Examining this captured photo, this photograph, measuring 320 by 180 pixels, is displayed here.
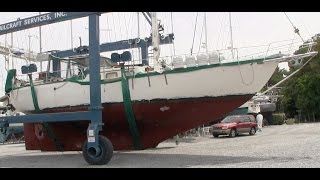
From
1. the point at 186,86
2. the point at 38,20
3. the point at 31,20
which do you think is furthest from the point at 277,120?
the point at 38,20

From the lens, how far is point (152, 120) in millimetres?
13047

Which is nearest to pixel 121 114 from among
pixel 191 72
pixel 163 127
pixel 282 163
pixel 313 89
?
pixel 163 127

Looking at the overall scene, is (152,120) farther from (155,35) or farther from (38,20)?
(38,20)

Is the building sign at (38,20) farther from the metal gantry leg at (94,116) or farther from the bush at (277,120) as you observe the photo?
the bush at (277,120)

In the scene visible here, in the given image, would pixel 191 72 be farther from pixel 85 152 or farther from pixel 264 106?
pixel 264 106

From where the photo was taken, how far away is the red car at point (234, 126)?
23.5 metres

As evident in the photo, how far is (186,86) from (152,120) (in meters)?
1.64

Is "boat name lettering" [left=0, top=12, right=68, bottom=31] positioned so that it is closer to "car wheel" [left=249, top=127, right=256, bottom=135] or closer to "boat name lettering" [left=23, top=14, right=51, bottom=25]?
"boat name lettering" [left=23, top=14, right=51, bottom=25]

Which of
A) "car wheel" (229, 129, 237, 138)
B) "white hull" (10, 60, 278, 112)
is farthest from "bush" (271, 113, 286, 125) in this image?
"white hull" (10, 60, 278, 112)

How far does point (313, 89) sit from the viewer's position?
1783 inches

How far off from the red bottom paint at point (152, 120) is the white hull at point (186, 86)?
18cm

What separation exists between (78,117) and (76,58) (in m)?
4.27

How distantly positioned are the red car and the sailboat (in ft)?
31.5

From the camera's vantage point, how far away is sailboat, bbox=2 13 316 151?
38.9 ft
